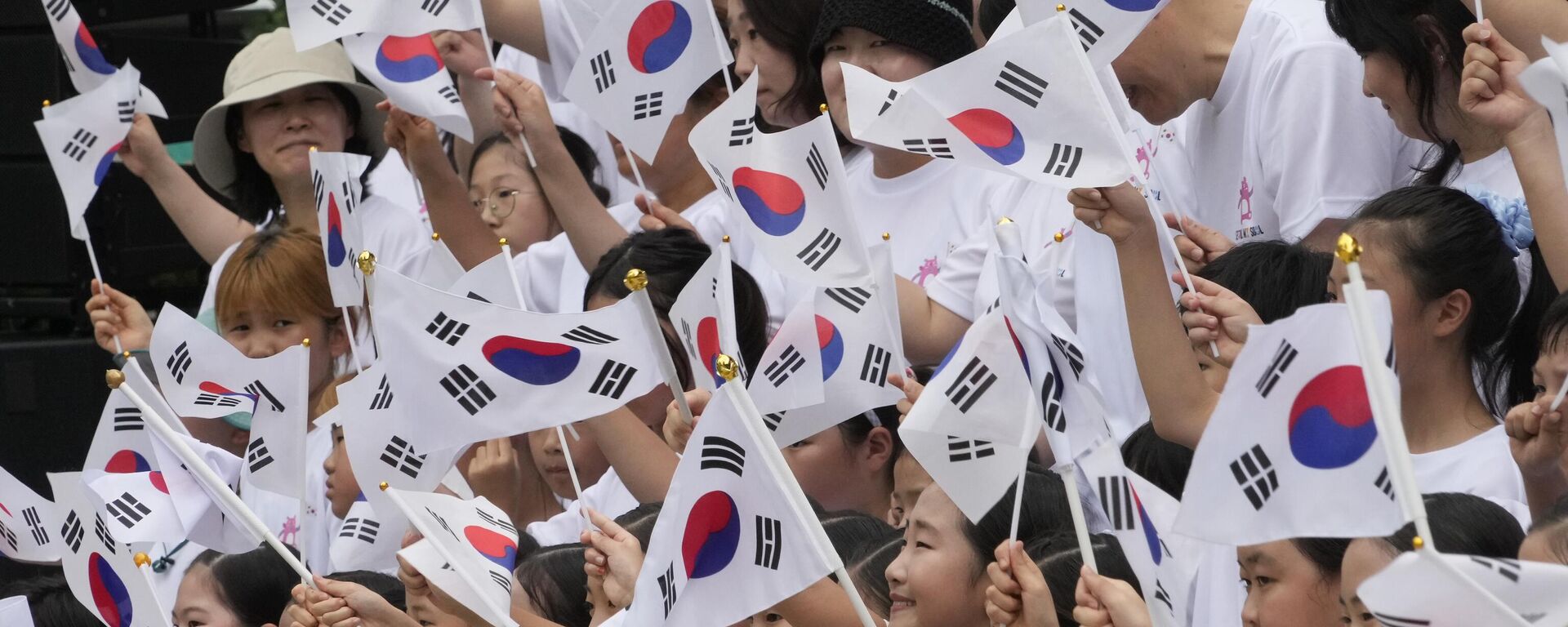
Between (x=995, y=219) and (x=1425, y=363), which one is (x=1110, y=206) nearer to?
(x=1425, y=363)

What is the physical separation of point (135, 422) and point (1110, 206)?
1891 millimetres

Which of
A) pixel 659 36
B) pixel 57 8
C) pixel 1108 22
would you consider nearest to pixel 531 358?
pixel 1108 22

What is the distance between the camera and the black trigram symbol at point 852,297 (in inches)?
124

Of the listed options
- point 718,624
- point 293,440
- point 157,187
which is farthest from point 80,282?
point 718,624

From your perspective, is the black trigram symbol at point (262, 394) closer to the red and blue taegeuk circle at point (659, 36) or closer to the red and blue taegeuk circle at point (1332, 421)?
the red and blue taegeuk circle at point (659, 36)

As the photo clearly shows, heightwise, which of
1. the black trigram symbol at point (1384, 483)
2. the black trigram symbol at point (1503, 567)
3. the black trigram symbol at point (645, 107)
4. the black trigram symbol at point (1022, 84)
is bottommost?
the black trigram symbol at point (1503, 567)

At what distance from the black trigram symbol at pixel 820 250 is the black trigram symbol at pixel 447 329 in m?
0.55

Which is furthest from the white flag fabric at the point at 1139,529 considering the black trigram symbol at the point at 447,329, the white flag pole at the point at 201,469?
the white flag pole at the point at 201,469

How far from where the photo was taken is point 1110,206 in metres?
2.69

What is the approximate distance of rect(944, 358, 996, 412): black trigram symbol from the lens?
2.52 m

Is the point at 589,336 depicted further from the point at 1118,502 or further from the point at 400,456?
the point at 1118,502

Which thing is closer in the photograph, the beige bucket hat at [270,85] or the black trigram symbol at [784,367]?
the black trigram symbol at [784,367]

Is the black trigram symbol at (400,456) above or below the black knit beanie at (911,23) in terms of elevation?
below

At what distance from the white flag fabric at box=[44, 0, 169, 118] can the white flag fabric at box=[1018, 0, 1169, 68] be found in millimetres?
2695
